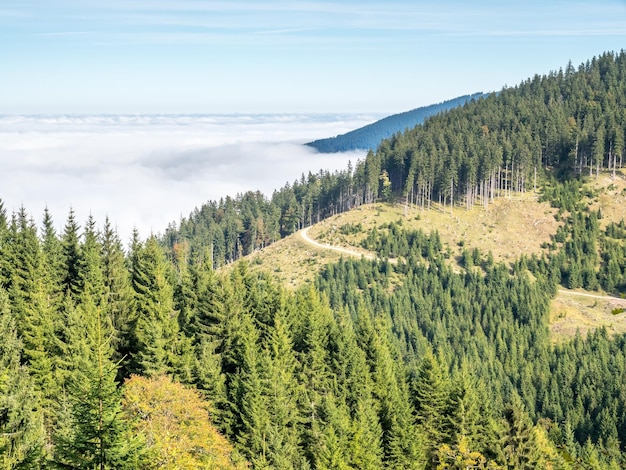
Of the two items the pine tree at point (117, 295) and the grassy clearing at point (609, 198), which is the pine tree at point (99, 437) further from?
the grassy clearing at point (609, 198)

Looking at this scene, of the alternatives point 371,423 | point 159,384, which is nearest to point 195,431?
point 159,384

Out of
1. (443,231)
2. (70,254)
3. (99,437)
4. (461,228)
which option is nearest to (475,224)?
(461,228)

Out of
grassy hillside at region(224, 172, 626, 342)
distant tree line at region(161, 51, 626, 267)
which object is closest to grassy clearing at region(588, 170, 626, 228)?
grassy hillside at region(224, 172, 626, 342)

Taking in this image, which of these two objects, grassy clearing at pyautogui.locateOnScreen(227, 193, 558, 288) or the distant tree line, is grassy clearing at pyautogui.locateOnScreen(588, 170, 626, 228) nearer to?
the distant tree line

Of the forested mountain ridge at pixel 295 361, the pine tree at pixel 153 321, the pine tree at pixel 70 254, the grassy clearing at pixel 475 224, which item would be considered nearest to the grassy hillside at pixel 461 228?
the grassy clearing at pixel 475 224

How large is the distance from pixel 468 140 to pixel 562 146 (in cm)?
3012

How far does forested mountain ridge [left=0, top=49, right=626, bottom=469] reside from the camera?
3247 cm

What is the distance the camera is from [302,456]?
4619cm

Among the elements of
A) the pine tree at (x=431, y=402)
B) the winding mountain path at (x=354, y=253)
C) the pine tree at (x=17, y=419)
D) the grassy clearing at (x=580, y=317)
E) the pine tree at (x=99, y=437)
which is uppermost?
the pine tree at (x=99, y=437)

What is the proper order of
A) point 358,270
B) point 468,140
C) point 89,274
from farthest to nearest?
point 468,140 → point 358,270 → point 89,274

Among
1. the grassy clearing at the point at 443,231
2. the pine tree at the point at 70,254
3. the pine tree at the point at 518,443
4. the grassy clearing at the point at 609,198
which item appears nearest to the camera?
the pine tree at the point at 518,443

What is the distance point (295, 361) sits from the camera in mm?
54219

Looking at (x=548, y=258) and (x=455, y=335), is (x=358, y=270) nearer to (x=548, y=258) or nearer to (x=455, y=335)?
(x=455, y=335)

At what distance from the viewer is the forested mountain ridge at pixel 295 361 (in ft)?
107
